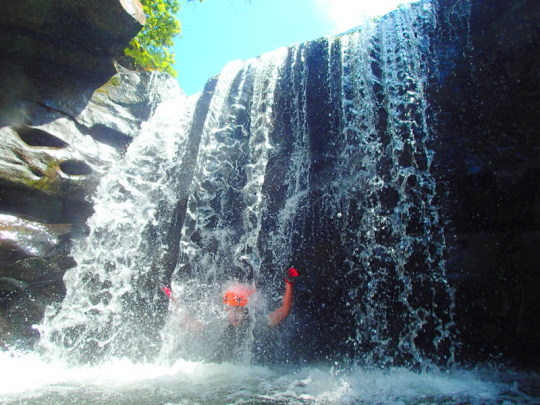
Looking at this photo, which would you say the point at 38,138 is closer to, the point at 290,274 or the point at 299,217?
the point at 299,217

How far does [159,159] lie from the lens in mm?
6820

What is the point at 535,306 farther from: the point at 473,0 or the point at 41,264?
the point at 41,264

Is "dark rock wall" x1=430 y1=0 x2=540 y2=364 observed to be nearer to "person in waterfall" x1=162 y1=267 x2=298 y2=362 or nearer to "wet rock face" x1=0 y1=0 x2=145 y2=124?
"person in waterfall" x1=162 y1=267 x2=298 y2=362

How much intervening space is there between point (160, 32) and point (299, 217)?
26.1 feet

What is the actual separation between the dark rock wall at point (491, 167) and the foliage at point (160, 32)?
775 cm

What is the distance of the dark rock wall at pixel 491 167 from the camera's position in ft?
14.0

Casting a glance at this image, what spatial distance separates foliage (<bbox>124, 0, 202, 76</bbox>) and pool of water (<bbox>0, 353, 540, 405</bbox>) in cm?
816

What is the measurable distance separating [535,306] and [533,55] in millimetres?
3593

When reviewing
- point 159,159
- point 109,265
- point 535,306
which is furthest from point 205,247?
point 535,306

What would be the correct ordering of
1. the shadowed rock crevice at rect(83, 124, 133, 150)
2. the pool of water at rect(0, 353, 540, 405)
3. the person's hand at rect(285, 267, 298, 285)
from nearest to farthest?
the pool of water at rect(0, 353, 540, 405) < the person's hand at rect(285, 267, 298, 285) < the shadowed rock crevice at rect(83, 124, 133, 150)

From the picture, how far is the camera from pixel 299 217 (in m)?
6.00

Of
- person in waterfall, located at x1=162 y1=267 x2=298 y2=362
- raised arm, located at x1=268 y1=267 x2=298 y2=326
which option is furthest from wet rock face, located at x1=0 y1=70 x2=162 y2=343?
raised arm, located at x1=268 y1=267 x2=298 y2=326

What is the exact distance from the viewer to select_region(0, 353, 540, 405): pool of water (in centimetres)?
309

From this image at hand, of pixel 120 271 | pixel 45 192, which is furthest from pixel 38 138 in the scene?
pixel 120 271
